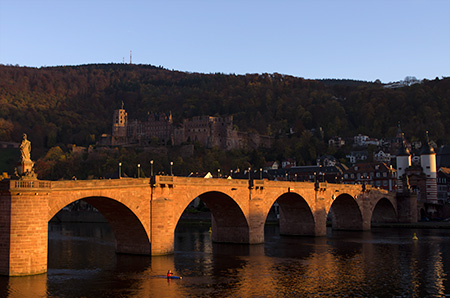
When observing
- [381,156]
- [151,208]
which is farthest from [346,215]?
[381,156]

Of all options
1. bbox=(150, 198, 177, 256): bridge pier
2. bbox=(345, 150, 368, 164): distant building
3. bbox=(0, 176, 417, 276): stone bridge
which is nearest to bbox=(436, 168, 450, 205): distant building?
bbox=(0, 176, 417, 276): stone bridge

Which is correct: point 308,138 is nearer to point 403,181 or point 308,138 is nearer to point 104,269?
point 403,181

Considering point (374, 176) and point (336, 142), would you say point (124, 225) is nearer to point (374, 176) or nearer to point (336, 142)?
point (374, 176)

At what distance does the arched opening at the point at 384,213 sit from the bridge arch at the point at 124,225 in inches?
2170

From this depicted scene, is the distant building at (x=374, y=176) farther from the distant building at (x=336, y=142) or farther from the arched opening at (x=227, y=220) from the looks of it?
the arched opening at (x=227, y=220)

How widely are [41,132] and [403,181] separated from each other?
5007 inches

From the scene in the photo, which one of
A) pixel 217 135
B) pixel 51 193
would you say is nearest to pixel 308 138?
pixel 217 135

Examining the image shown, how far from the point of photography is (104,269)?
124 ft

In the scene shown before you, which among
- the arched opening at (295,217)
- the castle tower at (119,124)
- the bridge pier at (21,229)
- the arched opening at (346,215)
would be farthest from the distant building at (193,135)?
the bridge pier at (21,229)

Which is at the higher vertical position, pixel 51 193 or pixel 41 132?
pixel 41 132

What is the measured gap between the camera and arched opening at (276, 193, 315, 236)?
209ft

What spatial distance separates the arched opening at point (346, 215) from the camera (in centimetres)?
7678

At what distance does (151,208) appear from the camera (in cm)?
4106

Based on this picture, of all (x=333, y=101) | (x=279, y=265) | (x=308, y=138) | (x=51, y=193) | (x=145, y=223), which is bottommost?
(x=279, y=265)
